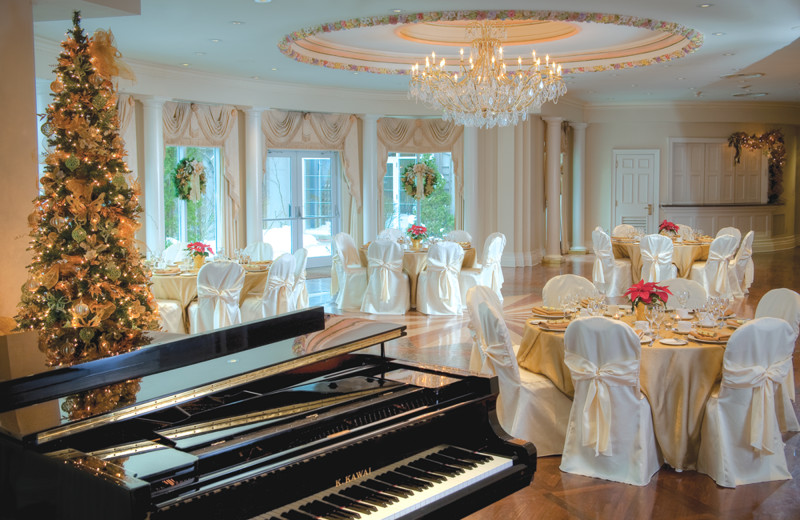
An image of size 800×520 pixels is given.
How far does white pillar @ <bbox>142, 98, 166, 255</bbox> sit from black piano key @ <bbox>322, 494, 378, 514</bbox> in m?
8.37

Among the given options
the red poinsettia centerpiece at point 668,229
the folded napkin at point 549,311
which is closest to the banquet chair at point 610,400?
the folded napkin at point 549,311

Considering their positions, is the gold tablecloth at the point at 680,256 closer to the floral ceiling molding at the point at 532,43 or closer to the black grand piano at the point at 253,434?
the floral ceiling molding at the point at 532,43

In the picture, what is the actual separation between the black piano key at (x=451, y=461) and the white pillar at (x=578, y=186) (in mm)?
13718

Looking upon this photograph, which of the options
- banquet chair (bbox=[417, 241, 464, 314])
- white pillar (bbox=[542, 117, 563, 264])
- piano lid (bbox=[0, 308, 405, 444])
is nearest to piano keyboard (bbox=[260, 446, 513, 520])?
piano lid (bbox=[0, 308, 405, 444])

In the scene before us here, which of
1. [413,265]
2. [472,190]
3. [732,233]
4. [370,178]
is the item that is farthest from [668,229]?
[370,178]

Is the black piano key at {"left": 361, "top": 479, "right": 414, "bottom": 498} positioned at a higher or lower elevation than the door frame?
lower

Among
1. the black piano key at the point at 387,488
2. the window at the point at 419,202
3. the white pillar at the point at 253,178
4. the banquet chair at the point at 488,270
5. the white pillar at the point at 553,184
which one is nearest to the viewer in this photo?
the black piano key at the point at 387,488

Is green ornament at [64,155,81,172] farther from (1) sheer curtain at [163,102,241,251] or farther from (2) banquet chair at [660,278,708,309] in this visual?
(1) sheer curtain at [163,102,241,251]

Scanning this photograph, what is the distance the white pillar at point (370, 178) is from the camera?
43.0ft

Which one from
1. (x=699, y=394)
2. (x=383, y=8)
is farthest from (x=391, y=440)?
(x=383, y=8)

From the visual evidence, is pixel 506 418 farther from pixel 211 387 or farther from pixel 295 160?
pixel 295 160

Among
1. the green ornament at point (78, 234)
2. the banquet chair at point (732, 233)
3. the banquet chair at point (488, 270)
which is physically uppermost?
the green ornament at point (78, 234)

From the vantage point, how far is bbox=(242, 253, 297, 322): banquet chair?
7414 mm

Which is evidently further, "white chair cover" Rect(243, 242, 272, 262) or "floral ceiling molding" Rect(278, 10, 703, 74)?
"white chair cover" Rect(243, 242, 272, 262)
